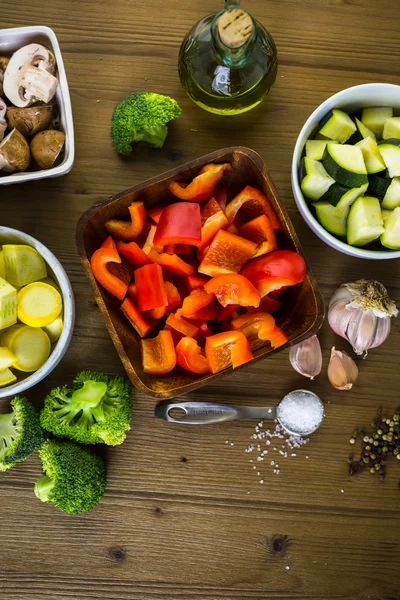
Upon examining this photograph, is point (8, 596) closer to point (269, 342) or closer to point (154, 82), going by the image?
point (269, 342)

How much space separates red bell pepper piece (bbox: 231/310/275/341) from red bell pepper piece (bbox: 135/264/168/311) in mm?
184

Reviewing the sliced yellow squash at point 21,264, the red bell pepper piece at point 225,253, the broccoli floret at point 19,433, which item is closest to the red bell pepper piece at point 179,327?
the red bell pepper piece at point 225,253

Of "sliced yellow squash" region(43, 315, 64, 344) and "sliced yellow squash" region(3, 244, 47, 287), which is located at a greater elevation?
"sliced yellow squash" region(3, 244, 47, 287)

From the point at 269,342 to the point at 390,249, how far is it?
0.39m

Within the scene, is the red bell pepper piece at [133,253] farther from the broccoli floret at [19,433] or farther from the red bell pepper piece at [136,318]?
the broccoli floret at [19,433]

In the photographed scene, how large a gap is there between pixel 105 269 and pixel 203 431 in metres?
0.57

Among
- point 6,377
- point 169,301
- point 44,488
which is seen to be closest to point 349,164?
point 169,301

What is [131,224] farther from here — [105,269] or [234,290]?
[234,290]

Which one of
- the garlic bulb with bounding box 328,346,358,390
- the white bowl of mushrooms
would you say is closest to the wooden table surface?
the garlic bulb with bounding box 328,346,358,390

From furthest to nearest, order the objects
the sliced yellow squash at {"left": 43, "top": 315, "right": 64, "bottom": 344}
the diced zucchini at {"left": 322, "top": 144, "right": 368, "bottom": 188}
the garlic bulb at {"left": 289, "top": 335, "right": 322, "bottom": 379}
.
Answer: the garlic bulb at {"left": 289, "top": 335, "right": 322, "bottom": 379} → the sliced yellow squash at {"left": 43, "top": 315, "right": 64, "bottom": 344} → the diced zucchini at {"left": 322, "top": 144, "right": 368, "bottom": 188}

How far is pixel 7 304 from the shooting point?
142cm

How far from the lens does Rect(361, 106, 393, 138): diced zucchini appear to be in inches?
60.5

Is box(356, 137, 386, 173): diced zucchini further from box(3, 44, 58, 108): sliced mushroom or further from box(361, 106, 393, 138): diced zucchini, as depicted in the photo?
box(3, 44, 58, 108): sliced mushroom

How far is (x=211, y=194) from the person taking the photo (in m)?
1.51
